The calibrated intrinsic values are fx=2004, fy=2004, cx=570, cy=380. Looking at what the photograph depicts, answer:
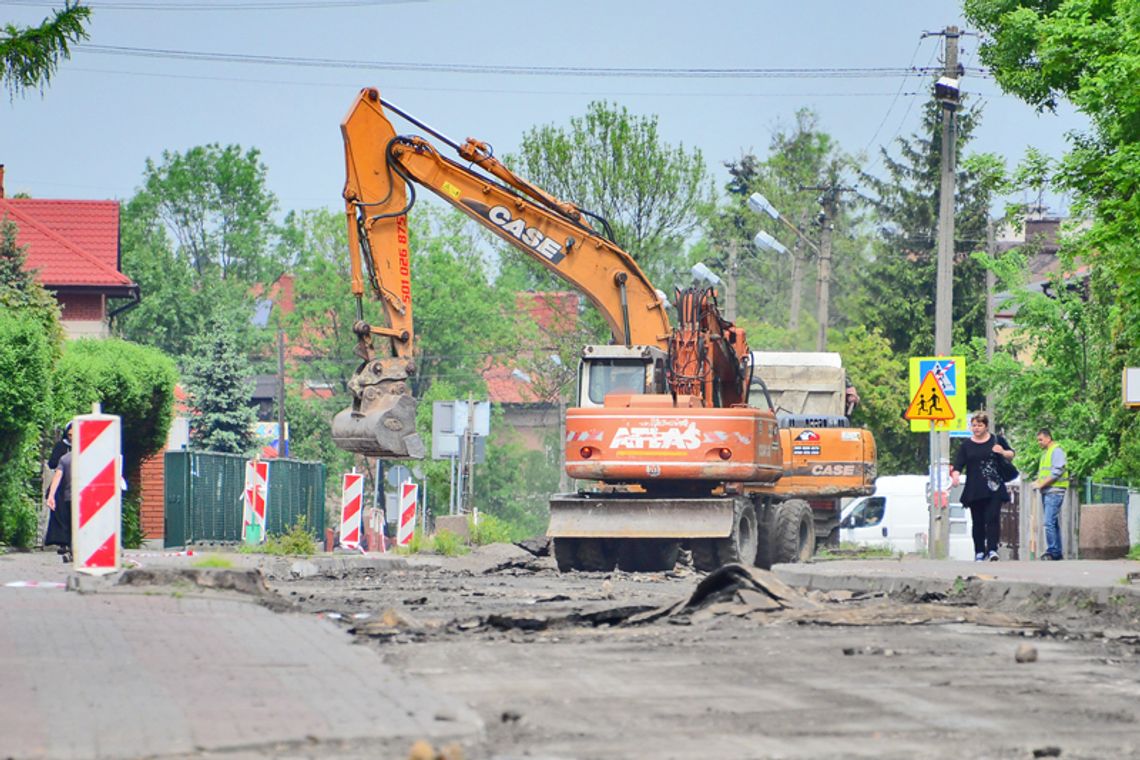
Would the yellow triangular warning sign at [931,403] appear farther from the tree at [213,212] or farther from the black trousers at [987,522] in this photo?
the tree at [213,212]

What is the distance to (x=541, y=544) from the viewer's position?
2997 cm

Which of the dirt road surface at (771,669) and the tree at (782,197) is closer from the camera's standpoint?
the dirt road surface at (771,669)

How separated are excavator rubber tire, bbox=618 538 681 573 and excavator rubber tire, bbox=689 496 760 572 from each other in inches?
12.9

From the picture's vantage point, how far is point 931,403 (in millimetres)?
26000

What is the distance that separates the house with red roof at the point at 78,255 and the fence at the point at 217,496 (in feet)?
47.5

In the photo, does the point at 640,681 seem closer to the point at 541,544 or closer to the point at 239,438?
the point at 541,544

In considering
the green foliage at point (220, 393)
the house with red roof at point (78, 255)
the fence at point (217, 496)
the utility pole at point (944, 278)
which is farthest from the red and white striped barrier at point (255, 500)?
the green foliage at point (220, 393)

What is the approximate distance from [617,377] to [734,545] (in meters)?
3.14

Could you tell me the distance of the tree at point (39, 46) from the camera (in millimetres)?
15641

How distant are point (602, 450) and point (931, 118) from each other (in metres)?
45.0

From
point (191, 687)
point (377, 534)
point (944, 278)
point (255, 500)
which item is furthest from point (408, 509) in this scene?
point (191, 687)

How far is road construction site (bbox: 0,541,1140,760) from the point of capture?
7.32m

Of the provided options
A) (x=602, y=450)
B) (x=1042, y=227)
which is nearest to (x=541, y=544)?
(x=602, y=450)

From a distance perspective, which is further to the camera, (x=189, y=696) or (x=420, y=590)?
(x=420, y=590)
